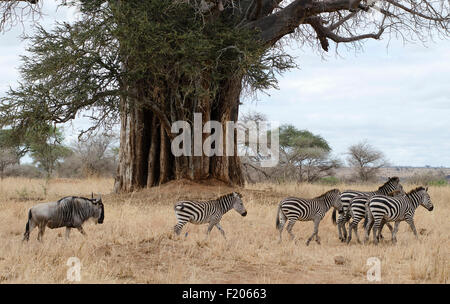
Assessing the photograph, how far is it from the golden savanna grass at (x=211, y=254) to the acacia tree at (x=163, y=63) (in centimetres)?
412

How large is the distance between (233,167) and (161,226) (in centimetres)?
800

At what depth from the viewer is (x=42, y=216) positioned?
285 inches

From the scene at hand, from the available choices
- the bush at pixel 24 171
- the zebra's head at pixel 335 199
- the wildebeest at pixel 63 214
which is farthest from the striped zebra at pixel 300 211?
the bush at pixel 24 171

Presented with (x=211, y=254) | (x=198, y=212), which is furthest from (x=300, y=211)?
(x=211, y=254)

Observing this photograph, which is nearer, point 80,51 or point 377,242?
point 377,242

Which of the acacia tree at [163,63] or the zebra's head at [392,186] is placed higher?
the acacia tree at [163,63]

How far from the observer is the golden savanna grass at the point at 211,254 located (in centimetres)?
572

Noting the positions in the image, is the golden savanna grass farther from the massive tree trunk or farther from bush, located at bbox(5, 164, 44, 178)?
bush, located at bbox(5, 164, 44, 178)

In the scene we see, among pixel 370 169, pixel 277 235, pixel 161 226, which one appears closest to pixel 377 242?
pixel 277 235

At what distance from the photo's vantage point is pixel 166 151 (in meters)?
15.7

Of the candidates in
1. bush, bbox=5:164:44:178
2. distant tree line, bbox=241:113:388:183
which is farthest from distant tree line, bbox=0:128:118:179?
distant tree line, bbox=241:113:388:183

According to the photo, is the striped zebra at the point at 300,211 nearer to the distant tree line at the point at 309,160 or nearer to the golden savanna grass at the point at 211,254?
the golden savanna grass at the point at 211,254

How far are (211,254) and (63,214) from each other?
235cm
